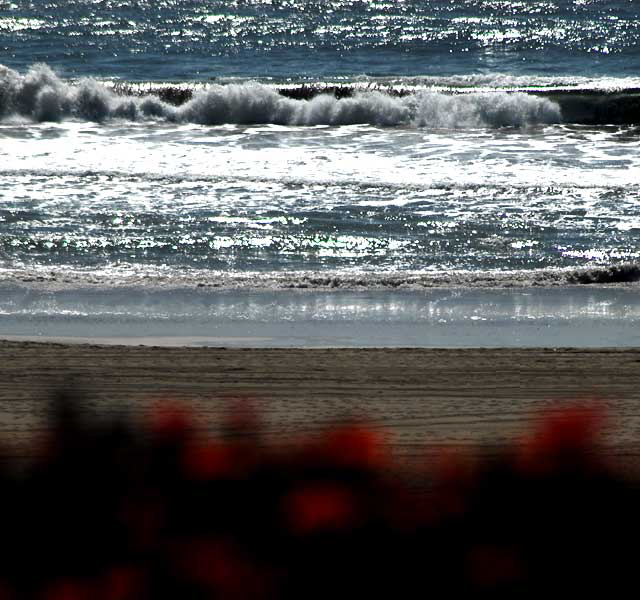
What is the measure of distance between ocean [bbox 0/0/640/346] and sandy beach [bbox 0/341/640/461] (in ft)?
1.79

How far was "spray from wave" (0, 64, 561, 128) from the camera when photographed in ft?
56.9

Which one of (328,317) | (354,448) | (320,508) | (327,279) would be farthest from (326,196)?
(320,508)

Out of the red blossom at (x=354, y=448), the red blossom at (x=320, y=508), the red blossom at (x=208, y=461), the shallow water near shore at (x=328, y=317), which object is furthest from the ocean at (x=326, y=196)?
the red blossom at (x=320, y=508)

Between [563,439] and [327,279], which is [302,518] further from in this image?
[327,279]

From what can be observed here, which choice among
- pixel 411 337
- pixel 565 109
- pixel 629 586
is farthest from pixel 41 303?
pixel 565 109

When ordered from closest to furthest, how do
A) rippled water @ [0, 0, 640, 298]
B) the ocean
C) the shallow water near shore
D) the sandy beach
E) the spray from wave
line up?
the sandy beach < the shallow water near shore < the ocean < rippled water @ [0, 0, 640, 298] < the spray from wave

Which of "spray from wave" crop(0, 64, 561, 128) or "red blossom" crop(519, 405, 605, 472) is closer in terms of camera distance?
"red blossom" crop(519, 405, 605, 472)

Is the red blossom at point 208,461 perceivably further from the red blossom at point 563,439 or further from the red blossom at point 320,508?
the red blossom at point 563,439

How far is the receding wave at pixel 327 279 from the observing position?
8289 mm

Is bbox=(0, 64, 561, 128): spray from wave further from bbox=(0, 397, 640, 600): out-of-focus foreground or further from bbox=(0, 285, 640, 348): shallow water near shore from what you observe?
bbox=(0, 397, 640, 600): out-of-focus foreground

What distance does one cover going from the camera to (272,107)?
1786cm

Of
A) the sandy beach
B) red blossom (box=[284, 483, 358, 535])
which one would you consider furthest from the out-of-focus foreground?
the sandy beach

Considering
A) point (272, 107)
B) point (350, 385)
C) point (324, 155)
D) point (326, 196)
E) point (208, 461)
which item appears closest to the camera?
point (208, 461)

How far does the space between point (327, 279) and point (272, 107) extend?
9954 millimetres
